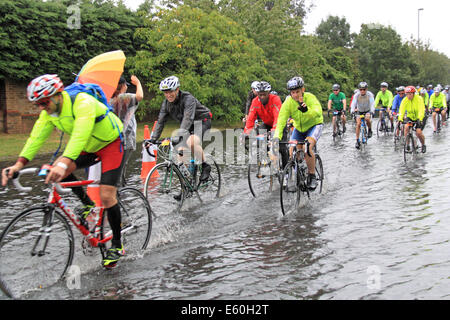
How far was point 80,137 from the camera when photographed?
447 cm

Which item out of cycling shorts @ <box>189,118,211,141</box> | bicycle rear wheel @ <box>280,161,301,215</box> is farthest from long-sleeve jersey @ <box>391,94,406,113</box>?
cycling shorts @ <box>189,118,211,141</box>

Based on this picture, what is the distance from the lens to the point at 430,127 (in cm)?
2288

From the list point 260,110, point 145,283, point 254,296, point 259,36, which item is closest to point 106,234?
point 145,283

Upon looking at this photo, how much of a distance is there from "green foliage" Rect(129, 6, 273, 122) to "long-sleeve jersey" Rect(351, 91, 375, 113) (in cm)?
781

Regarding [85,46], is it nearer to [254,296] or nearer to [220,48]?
[220,48]

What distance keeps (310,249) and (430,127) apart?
19375 mm

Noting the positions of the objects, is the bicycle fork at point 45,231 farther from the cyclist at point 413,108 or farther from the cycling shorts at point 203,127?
the cyclist at point 413,108

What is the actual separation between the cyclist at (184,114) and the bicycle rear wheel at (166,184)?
0.47m

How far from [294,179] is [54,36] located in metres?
16.4

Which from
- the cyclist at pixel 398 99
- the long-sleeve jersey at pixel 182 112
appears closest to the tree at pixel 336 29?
the cyclist at pixel 398 99

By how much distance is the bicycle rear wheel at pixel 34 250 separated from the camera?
172 inches

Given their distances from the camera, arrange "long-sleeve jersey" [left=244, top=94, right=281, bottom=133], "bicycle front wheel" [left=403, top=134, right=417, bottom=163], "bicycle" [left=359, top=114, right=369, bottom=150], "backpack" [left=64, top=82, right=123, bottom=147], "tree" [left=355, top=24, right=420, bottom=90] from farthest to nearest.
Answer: "tree" [left=355, top=24, right=420, bottom=90] → "bicycle" [left=359, top=114, right=369, bottom=150] → "bicycle front wheel" [left=403, top=134, right=417, bottom=163] → "long-sleeve jersey" [left=244, top=94, right=281, bottom=133] → "backpack" [left=64, top=82, right=123, bottom=147]

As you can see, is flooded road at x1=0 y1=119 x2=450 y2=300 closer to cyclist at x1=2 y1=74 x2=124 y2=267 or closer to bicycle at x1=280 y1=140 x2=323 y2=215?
bicycle at x1=280 y1=140 x2=323 y2=215

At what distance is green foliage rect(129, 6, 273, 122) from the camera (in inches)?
868
